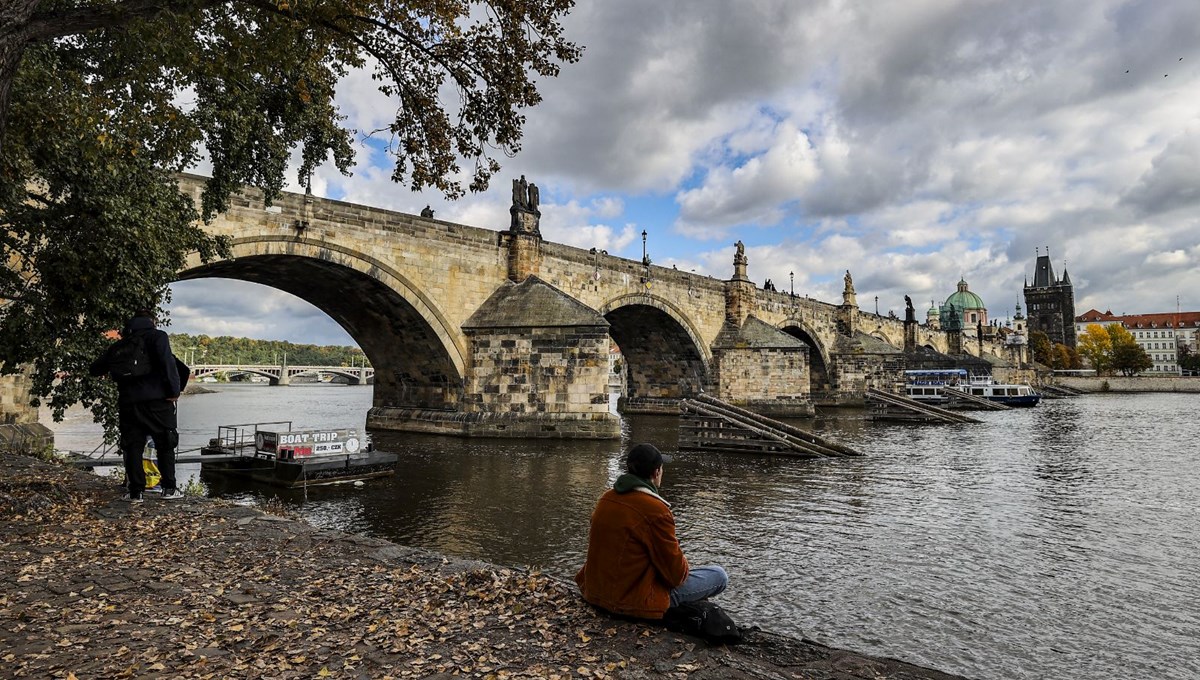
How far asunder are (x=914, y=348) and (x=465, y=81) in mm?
66634

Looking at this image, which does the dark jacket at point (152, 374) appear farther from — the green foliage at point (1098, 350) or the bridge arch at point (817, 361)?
the green foliage at point (1098, 350)

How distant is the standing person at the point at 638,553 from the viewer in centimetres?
370

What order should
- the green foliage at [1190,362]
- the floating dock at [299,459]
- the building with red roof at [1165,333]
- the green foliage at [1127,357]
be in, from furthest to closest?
the building with red roof at [1165,333], the green foliage at [1190,362], the green foliage at [1127,357], the floating dock at [299,459]

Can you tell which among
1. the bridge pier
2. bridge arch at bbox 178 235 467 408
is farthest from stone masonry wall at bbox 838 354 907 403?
bridge arch at bbox 178 235 467 408

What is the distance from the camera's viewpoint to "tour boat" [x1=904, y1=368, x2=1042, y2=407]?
141 ft

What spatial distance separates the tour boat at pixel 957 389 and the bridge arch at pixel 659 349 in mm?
15665

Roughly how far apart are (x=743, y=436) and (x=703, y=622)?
15545 mm

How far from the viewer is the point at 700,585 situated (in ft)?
13.2

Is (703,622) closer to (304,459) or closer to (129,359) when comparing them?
(129,359)

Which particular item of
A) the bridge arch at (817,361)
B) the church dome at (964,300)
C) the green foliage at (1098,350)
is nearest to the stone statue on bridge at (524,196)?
the bridge arch at (817,361)

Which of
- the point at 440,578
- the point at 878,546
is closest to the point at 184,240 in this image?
the point at 440,578

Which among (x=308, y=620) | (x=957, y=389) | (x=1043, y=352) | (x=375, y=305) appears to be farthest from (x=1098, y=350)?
(x=308, y=620)

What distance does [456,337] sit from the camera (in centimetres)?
2189

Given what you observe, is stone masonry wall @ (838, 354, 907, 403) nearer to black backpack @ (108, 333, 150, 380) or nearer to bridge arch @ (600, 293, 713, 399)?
bridge arch @ (600, 293, 713, 399)
